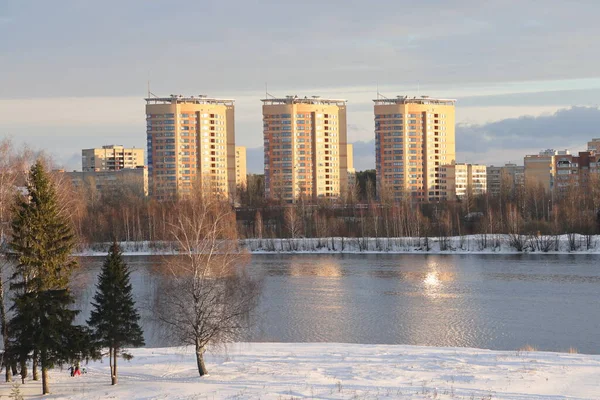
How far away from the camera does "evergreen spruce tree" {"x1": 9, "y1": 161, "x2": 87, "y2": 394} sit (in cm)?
1594

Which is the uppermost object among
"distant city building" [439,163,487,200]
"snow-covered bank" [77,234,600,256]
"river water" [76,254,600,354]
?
"distant city building" [439,163,487,200]

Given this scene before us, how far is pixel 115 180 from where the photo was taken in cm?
9619

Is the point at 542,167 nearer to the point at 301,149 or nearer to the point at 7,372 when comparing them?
the point at 301,149

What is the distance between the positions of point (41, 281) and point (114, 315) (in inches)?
72.2

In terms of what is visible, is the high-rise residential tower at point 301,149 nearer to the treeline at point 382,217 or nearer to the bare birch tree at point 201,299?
the treeline at point 382,217

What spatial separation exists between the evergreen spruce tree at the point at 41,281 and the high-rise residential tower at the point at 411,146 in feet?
223

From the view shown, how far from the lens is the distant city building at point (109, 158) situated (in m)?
130

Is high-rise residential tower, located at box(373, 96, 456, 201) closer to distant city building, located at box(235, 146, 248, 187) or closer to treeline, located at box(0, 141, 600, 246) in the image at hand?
treeline, located at box(0, 141, 600, 246)

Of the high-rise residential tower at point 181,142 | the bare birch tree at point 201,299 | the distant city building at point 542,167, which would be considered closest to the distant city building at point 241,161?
the high-rise residential tower at point 181,142

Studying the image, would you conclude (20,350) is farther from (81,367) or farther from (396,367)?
(396,367)

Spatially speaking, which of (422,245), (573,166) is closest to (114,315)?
(422,245)

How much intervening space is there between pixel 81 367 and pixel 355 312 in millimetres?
11694

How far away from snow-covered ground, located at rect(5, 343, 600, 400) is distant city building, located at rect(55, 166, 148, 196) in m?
66.5

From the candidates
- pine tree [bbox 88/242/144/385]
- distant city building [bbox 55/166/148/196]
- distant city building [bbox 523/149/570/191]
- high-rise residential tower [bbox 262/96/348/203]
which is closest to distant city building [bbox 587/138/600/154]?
distant city building [bbox 523/149/570/191]
